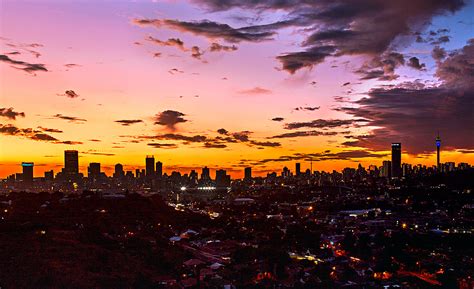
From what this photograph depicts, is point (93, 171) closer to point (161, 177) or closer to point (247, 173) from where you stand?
point (161, 177)

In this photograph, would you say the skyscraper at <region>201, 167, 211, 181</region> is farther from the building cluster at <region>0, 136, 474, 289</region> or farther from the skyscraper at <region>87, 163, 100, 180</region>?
the building cluster at <region>0, 136, 474, 289</region>

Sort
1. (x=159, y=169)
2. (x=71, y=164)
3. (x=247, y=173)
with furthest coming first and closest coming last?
(x=247, y=173) < (x=159, y=169) < (x=71, y=164)

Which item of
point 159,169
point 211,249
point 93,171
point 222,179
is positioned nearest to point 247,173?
point 222,179

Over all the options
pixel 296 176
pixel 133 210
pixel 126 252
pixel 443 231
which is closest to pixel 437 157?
pixel 296 176

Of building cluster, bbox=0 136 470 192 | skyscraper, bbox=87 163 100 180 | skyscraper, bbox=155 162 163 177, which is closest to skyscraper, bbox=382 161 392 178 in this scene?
building cluster, bbox=0 136 470 192

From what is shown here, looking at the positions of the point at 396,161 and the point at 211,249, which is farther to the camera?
the point at 396,161

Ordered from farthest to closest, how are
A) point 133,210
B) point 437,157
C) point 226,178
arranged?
point 226,178
point 437,157
point 133,210

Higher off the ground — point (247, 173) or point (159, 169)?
point (159, 169)

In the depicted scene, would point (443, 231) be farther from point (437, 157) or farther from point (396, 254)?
point (437, 157)
